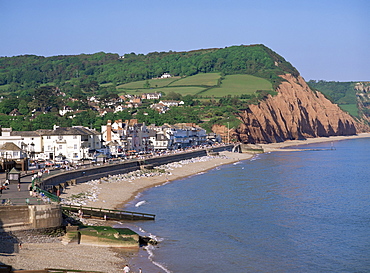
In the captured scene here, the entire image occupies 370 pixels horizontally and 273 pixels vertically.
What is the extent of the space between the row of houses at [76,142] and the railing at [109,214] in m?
16.9

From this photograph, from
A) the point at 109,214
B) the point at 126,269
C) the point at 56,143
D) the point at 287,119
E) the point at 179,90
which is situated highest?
the point at 179,90

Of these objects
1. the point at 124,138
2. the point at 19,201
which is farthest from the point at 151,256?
the point at 124,138

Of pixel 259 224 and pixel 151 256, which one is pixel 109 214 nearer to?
pixel 151 256

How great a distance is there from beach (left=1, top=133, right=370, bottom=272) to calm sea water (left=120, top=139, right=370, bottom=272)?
66.5 inches

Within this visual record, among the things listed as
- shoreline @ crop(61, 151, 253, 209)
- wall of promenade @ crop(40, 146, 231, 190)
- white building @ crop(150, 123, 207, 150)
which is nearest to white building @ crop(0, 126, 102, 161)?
wall of promenade @ crop(40, 146, 231, 190)

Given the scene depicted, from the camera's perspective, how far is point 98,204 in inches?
1762

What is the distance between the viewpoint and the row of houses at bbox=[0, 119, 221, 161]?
68812 mm

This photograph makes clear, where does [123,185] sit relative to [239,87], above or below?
below

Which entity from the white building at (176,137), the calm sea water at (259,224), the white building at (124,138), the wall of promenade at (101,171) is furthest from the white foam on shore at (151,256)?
the white building at (176,137)

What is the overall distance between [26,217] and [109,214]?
993 centimetres

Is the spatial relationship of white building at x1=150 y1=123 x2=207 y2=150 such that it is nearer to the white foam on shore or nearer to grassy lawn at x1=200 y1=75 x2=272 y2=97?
grassy lawn at x1=200 y1=75 x2=272 y2=97

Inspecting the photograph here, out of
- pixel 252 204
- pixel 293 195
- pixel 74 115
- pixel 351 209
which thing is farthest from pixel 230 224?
pixel 74 115

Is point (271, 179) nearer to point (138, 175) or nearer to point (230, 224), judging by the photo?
point (138, 175)

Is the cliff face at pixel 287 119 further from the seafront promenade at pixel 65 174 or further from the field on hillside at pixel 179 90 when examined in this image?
the seafront promenade at pixel 65 174
